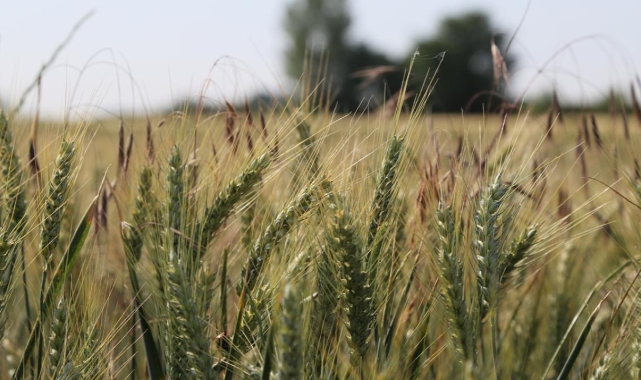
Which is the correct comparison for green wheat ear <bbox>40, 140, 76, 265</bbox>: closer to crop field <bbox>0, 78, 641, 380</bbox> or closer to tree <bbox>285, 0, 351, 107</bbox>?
crop field <bbox>0, 78, 641, 380</bbox>

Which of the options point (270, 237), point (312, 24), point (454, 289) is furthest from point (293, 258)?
point (312, 24)

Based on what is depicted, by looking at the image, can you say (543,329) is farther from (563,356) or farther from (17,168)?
(17,168)

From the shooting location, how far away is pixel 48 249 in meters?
1.53

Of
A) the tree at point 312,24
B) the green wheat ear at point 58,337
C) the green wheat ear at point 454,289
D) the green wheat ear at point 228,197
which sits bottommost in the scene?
the green wheat ear at point 58,337

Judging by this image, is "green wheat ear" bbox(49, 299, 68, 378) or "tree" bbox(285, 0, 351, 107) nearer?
"green wheat ear" bbox(49, 299, 68, 378)

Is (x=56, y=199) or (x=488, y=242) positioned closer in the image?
(x=488, y=242)

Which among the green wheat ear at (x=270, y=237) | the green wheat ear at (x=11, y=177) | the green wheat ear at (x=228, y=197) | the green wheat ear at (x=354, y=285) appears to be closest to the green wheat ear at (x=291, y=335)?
the green wheat ear at (x=354, y=285)

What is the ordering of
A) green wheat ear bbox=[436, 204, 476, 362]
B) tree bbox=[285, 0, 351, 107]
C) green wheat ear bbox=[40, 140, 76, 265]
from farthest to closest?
tree bbox=[285, 0, 351, 107] → green wheat ear bbox=[40, 140, 76, 265] → green wheat ear bbox=[436, 204, 476, 362]

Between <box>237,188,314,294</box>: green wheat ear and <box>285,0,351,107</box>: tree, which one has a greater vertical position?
<box>285,0,351,107</box>: tree

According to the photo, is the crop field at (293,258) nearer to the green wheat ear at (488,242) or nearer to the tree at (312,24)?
the green wheat ear at (488,242)

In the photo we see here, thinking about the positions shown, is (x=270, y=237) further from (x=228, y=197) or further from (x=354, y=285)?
(x=354, y=285)

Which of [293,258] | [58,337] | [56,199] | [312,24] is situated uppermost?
[312,24]

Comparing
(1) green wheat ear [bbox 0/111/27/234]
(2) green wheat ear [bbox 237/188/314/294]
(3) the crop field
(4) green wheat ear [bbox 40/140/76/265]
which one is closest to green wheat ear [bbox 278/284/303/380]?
(3) the crop field

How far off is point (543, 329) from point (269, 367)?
141 centimetres
